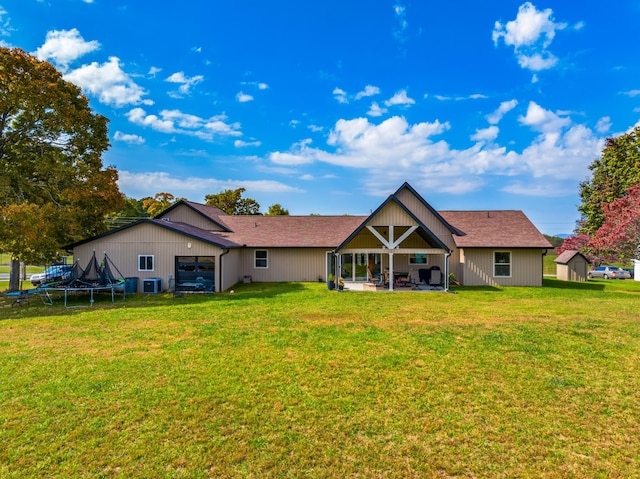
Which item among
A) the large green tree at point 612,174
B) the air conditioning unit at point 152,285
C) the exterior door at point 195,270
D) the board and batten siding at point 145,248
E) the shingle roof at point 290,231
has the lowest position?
the air conditioning unit at point 152,285

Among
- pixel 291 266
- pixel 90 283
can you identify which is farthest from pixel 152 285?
pixel 291 266

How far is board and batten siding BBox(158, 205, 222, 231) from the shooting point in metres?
23.0

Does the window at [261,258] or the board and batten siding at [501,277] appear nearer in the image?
the board and batten siding at [501,277]

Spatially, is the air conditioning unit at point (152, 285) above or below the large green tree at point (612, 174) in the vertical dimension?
below

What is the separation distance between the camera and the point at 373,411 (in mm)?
4762

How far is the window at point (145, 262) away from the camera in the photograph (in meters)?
17.2

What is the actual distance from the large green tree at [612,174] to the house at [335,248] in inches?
469

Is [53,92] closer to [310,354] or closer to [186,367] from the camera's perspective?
[186,367]

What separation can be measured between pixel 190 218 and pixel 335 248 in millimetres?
10708

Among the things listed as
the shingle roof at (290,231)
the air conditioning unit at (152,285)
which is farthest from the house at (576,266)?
the air conditioning unit at (152,285)

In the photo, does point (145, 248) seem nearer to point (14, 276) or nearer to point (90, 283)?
point (90, 283)

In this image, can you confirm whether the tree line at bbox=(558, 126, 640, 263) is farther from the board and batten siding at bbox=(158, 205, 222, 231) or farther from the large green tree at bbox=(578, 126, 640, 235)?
the board and batten siding at bbox=(158, 205, 222, 231)

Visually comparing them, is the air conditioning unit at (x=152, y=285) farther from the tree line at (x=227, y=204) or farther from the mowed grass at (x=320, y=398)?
the tree line at (x=227, y=204)

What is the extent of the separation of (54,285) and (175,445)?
45.0ft
